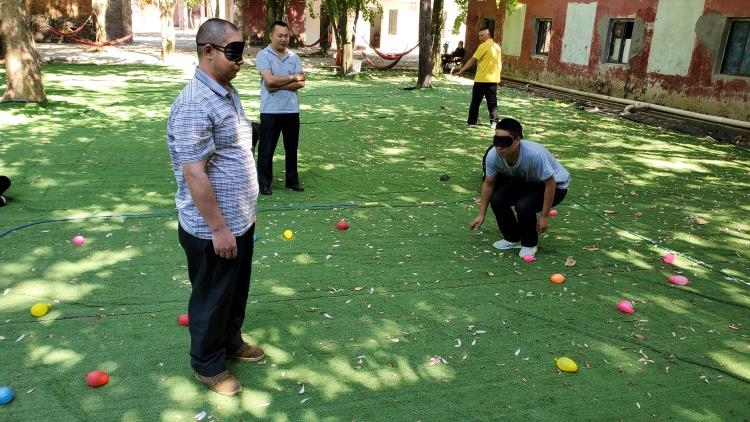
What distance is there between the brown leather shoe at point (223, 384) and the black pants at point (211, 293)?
32mm

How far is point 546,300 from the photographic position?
12.9 ft

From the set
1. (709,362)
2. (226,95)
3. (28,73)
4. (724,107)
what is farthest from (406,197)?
(724,107)

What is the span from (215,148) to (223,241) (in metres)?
0.40

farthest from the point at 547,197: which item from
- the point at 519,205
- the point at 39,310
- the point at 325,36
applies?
the point at 325,36

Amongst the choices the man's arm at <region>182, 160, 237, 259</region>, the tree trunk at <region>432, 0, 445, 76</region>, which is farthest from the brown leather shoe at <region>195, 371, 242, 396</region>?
the tree trunk at <region>432, 0, 445, 76</region>

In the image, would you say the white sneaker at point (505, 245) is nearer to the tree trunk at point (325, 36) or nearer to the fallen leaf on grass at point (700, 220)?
the fallen leaf on grass at point (700, 220)

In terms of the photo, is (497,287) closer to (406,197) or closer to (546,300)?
(546,300)

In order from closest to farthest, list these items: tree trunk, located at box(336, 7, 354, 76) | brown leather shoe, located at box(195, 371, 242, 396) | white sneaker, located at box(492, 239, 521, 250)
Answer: brown leather shoe, located at box(195, 371, 242, 396) < white sneaker, located at box(492, 239, 521, 250) < tree trunk, located at box(336, 7, 354, 76)

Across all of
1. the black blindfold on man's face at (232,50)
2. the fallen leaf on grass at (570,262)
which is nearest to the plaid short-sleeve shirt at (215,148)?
the black blindfold on man's face at (232,50)

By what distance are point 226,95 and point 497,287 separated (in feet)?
8.07

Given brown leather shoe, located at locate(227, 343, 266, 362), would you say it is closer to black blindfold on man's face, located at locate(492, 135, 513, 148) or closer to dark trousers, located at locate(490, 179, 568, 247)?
black blindfold on man's face, located at locate(492, 135, 513, 148)

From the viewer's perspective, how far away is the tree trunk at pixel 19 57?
32.1 feet

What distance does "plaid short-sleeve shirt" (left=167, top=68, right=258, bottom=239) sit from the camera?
2324 millimetres

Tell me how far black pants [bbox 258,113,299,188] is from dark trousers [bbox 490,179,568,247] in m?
2.29
